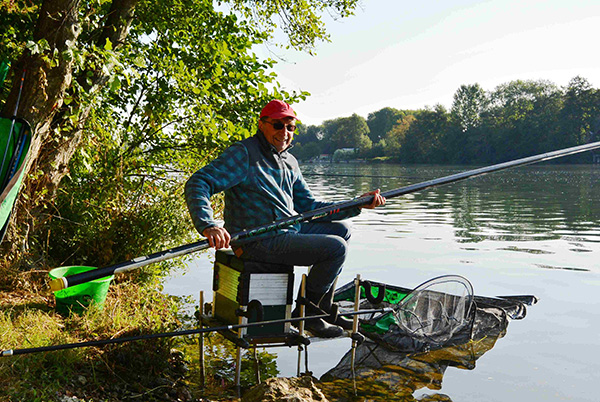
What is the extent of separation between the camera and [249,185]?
4.42 m

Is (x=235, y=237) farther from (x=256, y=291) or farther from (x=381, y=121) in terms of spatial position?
(x=381, y=121)

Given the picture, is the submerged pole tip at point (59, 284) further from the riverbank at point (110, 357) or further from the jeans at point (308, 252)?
the jeans at point (308, 252)

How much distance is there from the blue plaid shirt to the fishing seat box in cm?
28

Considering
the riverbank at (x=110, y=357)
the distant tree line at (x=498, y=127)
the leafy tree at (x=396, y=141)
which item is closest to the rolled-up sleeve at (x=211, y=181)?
the riverbank at (x=110, y=357)

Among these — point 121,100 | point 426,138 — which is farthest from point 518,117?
point 121,100

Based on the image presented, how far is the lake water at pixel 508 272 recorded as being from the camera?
20.2ft

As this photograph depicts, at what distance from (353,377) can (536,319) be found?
3849mm

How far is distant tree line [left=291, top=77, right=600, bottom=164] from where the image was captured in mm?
88562

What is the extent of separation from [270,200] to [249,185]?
0.19 metres

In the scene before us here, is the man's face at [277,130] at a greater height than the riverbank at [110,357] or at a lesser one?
greater

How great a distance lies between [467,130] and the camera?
10562cm

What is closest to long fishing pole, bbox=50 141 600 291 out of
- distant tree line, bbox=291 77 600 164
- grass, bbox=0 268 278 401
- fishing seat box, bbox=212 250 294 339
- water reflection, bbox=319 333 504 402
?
fishing seat box, bbox=212 250 294 339

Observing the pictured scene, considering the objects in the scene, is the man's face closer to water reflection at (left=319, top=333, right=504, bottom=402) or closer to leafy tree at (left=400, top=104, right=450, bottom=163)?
water reflection at (left=319, top=333, right=504, bottom=402)

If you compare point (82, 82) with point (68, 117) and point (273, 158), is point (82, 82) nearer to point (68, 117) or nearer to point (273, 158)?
point (68, 117)
